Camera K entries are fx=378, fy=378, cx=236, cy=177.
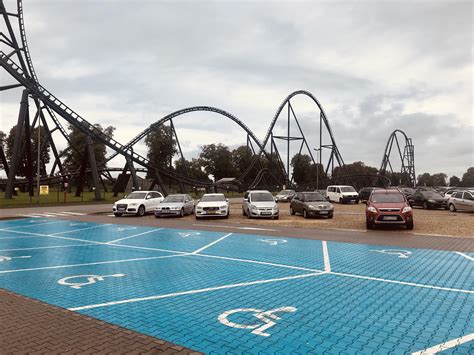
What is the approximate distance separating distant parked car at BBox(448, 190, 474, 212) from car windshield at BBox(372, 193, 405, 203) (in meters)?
10.7

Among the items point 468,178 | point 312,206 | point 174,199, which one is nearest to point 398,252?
point 312,206

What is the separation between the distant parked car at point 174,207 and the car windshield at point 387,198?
37.5ft

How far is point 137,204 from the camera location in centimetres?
2433

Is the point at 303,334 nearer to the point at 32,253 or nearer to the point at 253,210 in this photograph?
the point at 32,253

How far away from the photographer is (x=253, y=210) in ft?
70.5

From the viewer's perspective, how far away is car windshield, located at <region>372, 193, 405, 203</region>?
672 inches

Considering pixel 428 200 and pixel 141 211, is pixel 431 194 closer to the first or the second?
pixel 428 200

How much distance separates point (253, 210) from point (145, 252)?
11.1 meters

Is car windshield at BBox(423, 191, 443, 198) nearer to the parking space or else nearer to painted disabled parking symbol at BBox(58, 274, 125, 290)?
the parking space

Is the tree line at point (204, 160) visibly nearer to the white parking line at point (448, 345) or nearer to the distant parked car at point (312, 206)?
the distant parked car at point (312, 206)

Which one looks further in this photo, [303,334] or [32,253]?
[32,253]

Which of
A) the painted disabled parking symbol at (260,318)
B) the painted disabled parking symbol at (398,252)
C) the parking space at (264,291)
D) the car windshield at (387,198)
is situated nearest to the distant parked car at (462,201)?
the car windshield at (387,198)

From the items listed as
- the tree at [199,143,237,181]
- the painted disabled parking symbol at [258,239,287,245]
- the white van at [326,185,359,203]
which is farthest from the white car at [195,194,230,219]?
the tree at [199,143,237,181]

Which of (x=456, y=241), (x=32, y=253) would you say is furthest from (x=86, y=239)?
(x=456, y=241)
